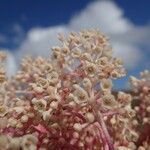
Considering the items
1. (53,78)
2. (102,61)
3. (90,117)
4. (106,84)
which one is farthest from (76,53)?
(90,117)

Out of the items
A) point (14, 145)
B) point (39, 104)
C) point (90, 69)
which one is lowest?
point (14, 145)

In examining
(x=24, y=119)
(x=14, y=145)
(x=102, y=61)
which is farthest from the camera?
(x=102, y=61)

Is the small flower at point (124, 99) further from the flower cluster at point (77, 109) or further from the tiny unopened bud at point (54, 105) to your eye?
the tiny unopened bud at point (54, 105)

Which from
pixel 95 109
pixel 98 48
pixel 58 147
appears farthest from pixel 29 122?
pixel 98 48

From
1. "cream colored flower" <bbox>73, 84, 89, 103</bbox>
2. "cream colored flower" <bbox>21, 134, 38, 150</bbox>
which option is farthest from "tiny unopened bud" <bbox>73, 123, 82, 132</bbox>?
"cream colored flower" <bbox>21, 134, 38, 150</bbox>

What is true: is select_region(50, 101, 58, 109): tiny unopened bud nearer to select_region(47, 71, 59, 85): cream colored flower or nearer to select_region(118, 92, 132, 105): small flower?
select_region(47, 71, 59, 85): cream colored flower

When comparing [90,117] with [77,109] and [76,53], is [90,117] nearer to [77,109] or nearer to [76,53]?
[77,109]

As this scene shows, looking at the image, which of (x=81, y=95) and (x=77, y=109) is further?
(x=77, y=109)

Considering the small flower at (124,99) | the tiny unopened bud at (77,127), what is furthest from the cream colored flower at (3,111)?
Result: the small flower at (124,99)

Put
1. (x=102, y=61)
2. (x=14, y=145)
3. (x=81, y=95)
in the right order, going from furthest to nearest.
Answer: (x=102, y=61) < (x=81, y=95) < (x=14, y=145)
